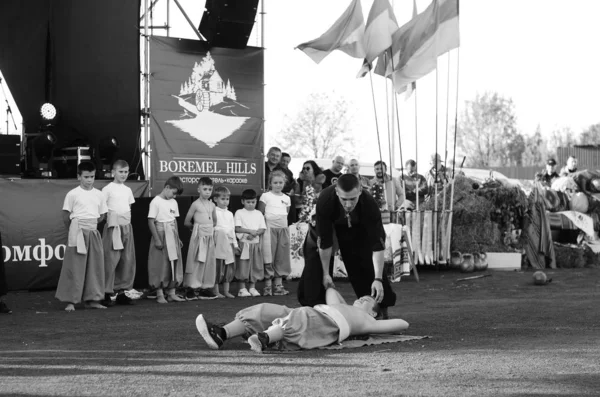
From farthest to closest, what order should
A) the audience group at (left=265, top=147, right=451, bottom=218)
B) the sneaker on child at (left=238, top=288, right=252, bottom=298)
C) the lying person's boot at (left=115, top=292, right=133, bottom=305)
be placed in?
the audience group at (left=265, top=147, right=451, bottom=218) < the sneaker on child at (left=238, top=288, right=252, bottom=298) < the lying person's boot at (left=115, top=292, right=133, bottom=305)

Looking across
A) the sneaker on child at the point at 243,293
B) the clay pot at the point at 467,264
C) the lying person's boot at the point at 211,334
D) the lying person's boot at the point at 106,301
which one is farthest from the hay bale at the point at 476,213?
the lying person's boot at the point at 211,334

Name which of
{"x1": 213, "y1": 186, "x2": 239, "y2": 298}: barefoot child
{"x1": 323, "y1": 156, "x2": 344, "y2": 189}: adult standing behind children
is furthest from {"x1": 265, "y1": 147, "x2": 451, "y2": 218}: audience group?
{"x1": 213, "y1": 186, "x2": 239, "y2": 298}: barefoot child

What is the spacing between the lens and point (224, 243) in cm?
1182

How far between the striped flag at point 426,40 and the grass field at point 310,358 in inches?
264

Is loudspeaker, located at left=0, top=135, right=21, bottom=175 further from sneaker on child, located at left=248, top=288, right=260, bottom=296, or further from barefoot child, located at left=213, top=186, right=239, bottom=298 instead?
sneaker on child, located at left=248, top=288, right=260, bottom=296

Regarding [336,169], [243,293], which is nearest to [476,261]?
[336,169]

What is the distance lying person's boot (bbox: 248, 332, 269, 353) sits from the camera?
611cm

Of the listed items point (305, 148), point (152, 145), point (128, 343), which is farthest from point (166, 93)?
point (305, 148)

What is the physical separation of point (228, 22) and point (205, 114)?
59.0 inches

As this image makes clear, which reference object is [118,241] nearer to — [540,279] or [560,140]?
[540,279]

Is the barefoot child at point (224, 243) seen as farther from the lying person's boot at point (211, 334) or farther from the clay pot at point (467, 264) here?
the lying person's boot at point (211, 334)

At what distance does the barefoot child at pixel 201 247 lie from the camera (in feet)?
37.8

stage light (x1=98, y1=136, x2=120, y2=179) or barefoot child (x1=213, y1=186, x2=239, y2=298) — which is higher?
stage light (x1=98, y1=136, x2=120, y2=179)

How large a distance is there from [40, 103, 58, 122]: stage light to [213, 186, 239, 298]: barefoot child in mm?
3579
